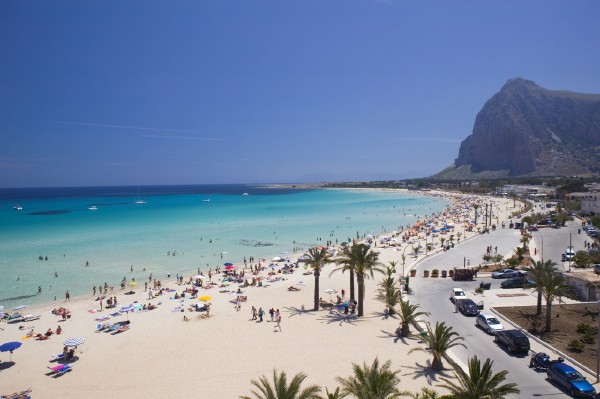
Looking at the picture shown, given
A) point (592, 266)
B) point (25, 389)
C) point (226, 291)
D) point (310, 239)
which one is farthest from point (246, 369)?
point (310, 239)

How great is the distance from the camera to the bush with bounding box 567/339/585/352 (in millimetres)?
14731

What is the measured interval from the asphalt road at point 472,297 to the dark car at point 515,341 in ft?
1.01

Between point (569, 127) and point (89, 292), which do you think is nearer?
point (89, 292)

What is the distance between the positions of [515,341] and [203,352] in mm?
12961

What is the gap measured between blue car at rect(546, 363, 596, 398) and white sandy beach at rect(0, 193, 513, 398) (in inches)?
129

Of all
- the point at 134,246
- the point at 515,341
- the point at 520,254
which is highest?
the point at 520,254

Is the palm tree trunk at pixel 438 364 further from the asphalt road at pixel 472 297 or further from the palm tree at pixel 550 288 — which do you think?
the palm tree at pixel 550 288

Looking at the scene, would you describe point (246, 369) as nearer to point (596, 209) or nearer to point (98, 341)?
point (98, 341)

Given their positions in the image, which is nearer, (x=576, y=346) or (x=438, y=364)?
(x=438, y=364)

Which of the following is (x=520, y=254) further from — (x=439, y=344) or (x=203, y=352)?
(x=203, y=352)

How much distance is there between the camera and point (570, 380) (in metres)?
11.6

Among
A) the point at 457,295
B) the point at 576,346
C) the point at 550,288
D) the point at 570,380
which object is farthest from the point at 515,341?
the point at 457,295

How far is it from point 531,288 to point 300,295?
580 inches

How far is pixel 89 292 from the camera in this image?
94.0 feet
